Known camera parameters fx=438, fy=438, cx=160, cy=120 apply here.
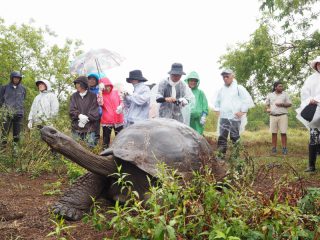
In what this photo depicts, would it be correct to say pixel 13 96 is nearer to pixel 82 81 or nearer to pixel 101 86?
pixel 101 86

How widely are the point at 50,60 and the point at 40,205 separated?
43.6 ft

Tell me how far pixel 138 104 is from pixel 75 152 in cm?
418

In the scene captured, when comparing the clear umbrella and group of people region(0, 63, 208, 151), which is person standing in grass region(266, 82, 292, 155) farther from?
the clear umbrella

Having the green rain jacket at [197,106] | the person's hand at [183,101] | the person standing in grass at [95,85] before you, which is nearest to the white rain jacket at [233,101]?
the green rain jacket at [197,106]

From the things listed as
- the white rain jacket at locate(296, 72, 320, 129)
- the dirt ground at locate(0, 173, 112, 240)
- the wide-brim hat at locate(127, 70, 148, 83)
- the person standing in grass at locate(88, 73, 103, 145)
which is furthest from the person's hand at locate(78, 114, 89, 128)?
the white rain jacket at locate(296, 72, 320, 129)

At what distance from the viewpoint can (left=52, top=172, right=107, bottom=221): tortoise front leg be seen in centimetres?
362

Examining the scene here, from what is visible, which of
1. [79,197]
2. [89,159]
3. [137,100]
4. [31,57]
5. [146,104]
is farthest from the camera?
[31,57]

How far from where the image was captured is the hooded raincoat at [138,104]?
289 inches

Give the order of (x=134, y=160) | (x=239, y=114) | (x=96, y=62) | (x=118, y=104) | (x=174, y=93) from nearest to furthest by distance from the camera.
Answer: (x=134, y=160), (x=174, y=93), (x=239, y=114), (x=118, y=104), (x=96, y=62)

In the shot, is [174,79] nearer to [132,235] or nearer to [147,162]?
[147,162]

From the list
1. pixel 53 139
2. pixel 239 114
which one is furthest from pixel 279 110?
pixel 53 139

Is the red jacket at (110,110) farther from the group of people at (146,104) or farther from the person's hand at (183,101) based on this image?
the person's hand at (183,101)

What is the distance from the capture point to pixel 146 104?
293 inches

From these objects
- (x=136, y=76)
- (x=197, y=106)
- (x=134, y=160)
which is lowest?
(x=134, y=160)
